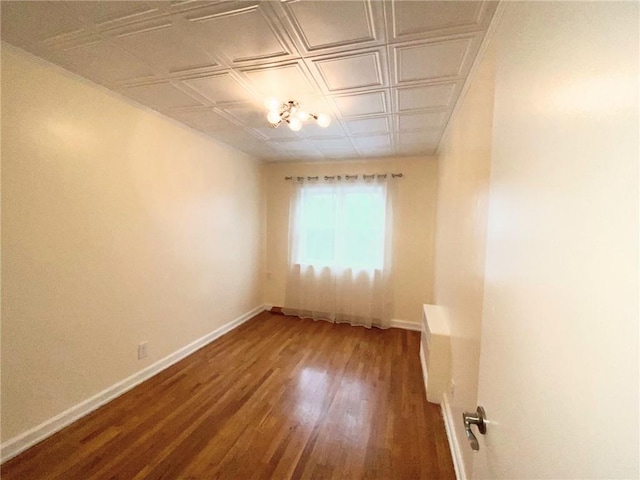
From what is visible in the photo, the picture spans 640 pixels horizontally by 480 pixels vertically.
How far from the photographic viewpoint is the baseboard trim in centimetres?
148

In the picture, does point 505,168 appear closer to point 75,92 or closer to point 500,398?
point 500,398

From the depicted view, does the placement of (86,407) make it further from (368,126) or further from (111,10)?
(368,126)

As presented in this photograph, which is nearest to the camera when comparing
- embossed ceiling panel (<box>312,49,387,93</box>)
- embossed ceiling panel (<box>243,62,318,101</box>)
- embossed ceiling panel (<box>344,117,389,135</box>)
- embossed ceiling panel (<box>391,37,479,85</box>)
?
embossed ceiling panel (<box>391,37,479,85</box>)

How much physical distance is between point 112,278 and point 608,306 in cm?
263

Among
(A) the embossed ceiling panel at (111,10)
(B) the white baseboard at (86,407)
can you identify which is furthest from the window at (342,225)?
(A) the embossed ceiling panel at (111,10)

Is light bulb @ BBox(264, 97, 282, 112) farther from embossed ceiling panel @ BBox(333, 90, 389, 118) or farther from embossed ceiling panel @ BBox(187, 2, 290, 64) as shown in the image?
embossed ceiling panel @ BBox(333, 90, 389, 118)

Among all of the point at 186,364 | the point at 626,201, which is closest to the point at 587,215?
the point at 626,201

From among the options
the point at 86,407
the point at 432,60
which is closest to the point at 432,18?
the point at 432,60

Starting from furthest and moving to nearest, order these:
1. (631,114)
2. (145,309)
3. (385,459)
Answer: (145,309), (385,459), (631,114)

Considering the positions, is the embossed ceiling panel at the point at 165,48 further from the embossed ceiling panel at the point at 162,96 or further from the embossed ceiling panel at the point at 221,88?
the embossed ceiling panel at the point at 162,96

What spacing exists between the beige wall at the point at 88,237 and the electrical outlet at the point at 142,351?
0.13 ft

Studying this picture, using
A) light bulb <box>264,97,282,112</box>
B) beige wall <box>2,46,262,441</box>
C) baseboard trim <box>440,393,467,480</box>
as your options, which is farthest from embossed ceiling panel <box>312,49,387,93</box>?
baseboard trim <box>440,393,467,480</box>

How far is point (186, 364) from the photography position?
104 inches

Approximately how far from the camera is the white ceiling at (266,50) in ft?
3.97
